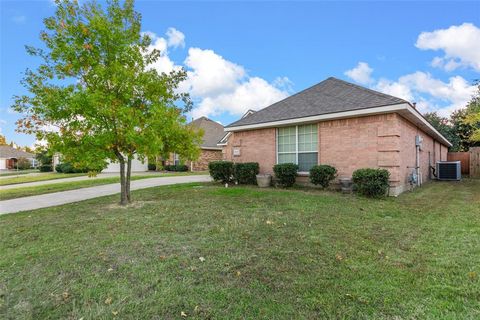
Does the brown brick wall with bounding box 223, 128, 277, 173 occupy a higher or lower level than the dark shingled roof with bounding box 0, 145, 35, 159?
lower

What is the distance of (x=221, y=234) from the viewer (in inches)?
177

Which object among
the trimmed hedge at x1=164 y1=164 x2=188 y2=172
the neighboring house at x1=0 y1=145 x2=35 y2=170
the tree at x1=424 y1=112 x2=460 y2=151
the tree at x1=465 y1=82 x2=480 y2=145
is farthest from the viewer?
the neighboring house at x1=0 y1=145 x2=35 y2=170

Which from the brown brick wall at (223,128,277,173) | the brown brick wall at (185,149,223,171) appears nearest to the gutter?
the brown brick wall at (223,128,277,173)

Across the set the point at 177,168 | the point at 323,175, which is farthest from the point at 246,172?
the point at 177,168

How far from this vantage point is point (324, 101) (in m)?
10.7

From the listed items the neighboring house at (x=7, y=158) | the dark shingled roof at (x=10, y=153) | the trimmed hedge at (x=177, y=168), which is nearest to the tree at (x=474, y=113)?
the trimmed hedge at (x=177, y=168)

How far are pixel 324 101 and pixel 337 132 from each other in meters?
1.76

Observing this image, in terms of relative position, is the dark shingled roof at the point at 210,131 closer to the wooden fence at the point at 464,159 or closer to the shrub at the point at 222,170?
the shrub at the point at 222,170

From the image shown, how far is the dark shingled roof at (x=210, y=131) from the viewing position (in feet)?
83.5

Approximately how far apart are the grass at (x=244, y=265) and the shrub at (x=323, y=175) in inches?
127

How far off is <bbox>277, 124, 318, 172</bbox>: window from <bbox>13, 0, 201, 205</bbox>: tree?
19.0 feet

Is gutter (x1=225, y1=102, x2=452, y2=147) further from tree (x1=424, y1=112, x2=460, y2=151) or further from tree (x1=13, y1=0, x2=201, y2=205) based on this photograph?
tree (x1=424, y1=112, x2=460, y2=151)

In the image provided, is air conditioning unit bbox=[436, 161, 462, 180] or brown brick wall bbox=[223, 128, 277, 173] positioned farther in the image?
air conditioning unit bbox=[436, 161, 462, 180]

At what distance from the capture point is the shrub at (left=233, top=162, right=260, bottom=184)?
11695 millimetres
